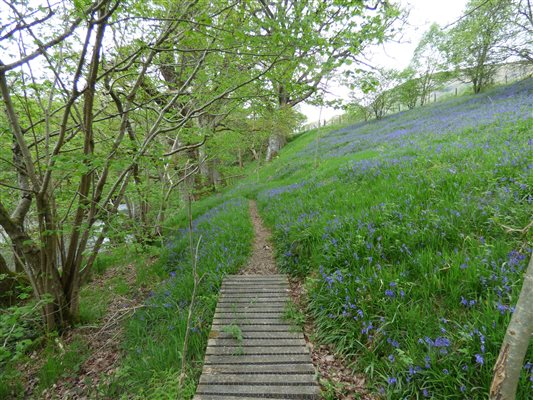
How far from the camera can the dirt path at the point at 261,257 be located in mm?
5145

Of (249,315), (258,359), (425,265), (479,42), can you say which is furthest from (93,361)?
(479,42)

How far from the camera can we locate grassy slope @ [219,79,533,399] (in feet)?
7.14

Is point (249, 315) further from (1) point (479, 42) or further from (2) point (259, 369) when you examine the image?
(1) point (479, 42)

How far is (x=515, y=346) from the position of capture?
4.56 ft

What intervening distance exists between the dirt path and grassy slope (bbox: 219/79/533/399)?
0.95ft

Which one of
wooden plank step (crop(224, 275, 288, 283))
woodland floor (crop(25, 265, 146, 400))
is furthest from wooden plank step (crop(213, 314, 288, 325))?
woodland floor (crop(25, 265, 146, 400))

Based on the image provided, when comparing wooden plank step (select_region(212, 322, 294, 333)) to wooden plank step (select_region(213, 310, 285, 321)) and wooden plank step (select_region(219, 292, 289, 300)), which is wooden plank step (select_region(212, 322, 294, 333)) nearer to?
wooden plank step (select_region(213, 310, 285, 321))

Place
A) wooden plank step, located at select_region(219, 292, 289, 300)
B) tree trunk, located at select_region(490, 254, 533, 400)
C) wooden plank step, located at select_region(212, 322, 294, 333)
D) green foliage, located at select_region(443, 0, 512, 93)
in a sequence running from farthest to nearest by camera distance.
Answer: green foliage, located at select_region(443, 0, 512, 93) → wooden plank step, located at select_region(219, 292, 289, 300) → wooden plank step, located at select_region(212, 322, 294, 333) → tree trunk, located at select_region(490, 254, 533, 400)

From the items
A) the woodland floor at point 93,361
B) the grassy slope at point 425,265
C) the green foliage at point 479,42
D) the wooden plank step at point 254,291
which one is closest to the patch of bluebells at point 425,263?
the grassy slope at point 425,265

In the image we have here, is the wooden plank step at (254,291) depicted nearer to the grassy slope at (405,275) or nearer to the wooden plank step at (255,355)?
the wooden plank step at (255,355)

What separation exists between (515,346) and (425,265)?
1.77m

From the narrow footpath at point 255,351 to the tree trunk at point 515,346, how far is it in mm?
1533

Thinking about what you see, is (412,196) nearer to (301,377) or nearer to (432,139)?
(301,377)

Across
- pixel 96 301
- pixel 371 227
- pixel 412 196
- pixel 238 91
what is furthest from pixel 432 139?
pixel 96 301
